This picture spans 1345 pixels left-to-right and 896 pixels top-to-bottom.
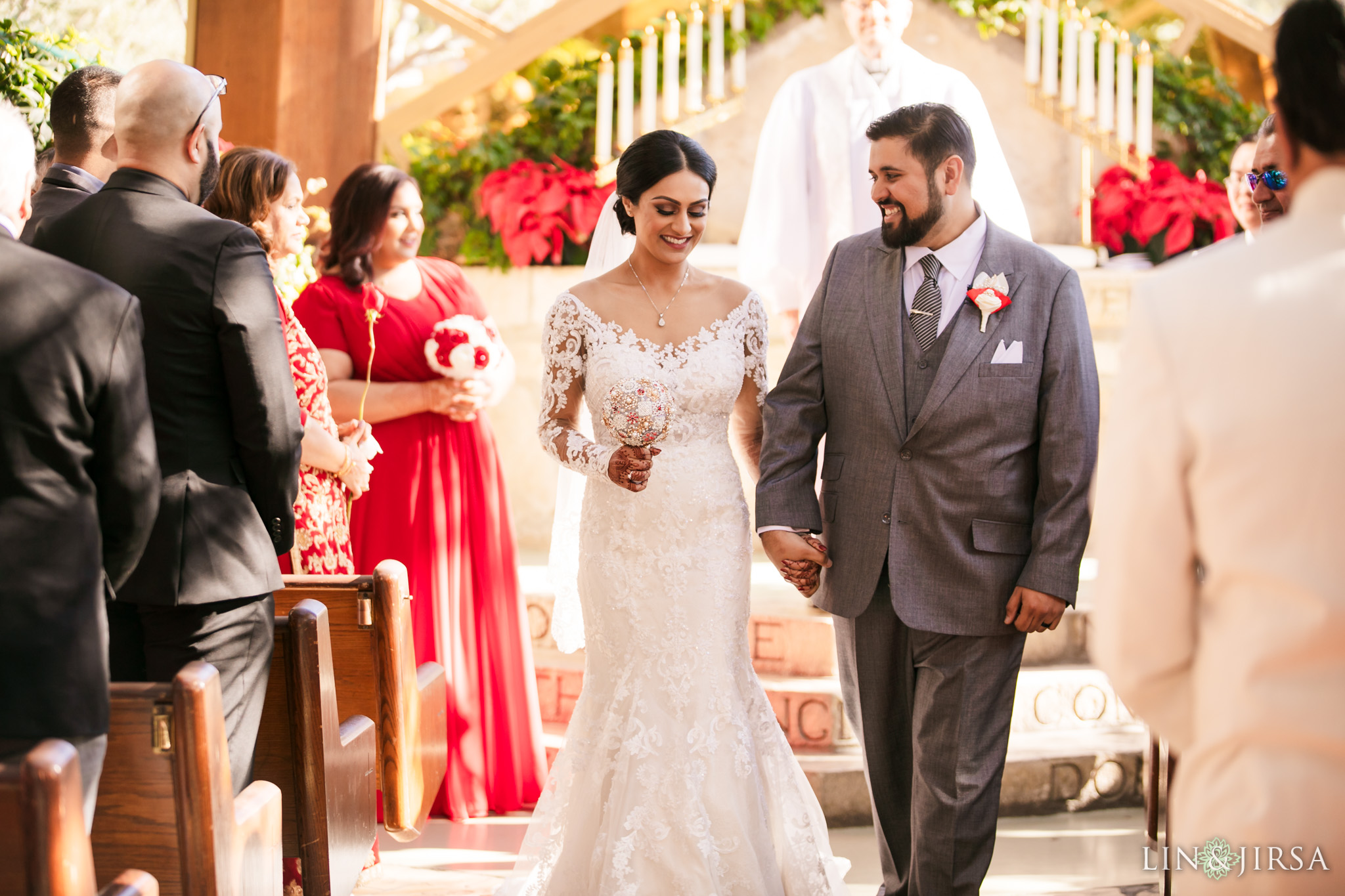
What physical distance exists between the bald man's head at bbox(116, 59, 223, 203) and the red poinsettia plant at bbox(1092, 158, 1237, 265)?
5.21 meters

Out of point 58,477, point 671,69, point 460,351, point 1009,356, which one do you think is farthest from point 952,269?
point 671,69

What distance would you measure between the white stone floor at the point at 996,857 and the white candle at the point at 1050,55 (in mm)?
4060

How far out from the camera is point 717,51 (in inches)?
265

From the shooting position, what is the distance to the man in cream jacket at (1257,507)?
1505mm

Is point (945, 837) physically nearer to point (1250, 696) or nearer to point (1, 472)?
point (1250, 696)

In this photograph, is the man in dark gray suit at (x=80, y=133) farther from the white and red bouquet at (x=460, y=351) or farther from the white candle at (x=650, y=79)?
the white candle at (x=650, y=79)

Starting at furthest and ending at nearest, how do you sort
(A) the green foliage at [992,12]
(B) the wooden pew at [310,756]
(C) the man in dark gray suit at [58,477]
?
(A) the green foliage at [992,12]
(B) the wooden pew at [310,756]
(C) the man in dark gray suit at [58,477]

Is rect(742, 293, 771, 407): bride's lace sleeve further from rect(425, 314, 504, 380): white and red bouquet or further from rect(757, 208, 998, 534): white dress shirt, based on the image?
rect(425, 314, 504, 380): white and red bouquet

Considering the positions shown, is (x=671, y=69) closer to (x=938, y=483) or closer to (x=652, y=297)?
(x=652, y=297)

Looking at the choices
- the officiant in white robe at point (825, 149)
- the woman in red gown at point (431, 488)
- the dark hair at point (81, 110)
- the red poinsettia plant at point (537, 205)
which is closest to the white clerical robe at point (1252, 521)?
the dark hair at point (81, 110)

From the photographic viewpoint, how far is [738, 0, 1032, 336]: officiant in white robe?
462 cm

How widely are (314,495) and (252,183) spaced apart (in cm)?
95

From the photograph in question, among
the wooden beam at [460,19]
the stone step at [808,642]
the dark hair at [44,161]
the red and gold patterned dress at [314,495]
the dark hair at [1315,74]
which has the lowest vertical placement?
the stone step at [808,642]

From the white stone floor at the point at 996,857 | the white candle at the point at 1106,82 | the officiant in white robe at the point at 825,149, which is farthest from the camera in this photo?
the white candle at the point at 1106,82
